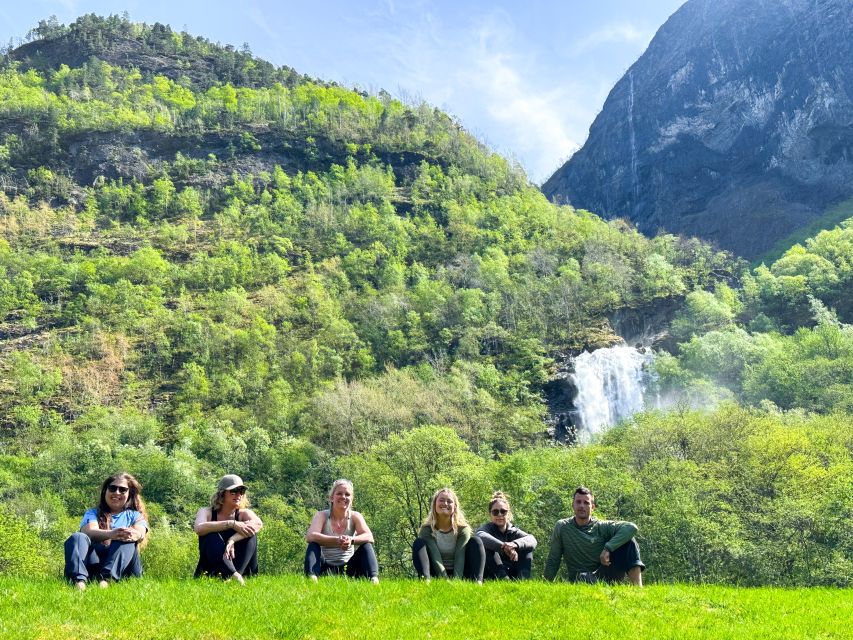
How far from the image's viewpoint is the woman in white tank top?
30.7 feet

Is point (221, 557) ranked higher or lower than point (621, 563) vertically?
higher

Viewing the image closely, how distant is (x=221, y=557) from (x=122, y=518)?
4.59ft

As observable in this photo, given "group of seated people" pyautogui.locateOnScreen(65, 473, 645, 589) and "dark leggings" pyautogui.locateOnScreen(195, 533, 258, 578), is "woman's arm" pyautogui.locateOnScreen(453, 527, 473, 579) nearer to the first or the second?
"group of seated people" pyautogui.locateOnScreen(65, 473, 645, 589)

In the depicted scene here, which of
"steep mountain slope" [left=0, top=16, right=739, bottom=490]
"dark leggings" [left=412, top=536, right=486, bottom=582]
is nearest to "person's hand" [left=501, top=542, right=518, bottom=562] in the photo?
"dark leggings" [left=412, top=536, right=486, bottom=582]

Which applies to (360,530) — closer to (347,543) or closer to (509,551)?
(347,543)

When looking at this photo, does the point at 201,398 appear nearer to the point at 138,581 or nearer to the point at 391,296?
the point at 391,296

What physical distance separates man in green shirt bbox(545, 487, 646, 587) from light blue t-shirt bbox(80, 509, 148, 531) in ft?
19.0

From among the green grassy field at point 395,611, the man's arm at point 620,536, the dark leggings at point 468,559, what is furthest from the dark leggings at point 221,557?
the man's arm at point 620,536

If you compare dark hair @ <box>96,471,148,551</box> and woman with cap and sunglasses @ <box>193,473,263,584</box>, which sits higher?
dark hair @ <box>96,471,148,551</box>

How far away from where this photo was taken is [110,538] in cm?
832

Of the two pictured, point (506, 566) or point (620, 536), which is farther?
point (506, 566)

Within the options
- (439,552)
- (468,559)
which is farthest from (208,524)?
(468,559)

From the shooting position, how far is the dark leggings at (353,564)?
933 centimetres

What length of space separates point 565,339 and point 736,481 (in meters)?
49.5
